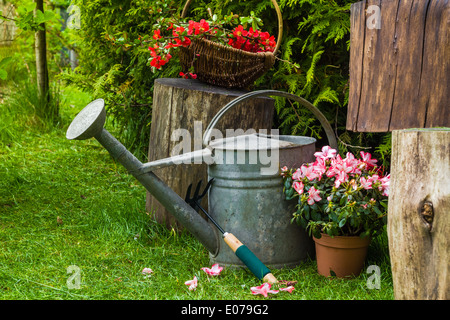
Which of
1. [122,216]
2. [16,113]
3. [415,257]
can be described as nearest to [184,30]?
[122,216]

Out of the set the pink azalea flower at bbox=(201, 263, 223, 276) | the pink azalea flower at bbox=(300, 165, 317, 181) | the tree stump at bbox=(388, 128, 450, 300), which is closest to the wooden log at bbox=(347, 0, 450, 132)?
the pink azalea flower at bbox=(300, 165, 317, 181)

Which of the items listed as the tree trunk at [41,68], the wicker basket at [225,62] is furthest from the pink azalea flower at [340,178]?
the tree trunk at [41,68]

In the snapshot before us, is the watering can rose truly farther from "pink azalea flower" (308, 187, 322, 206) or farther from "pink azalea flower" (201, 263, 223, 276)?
"pink azalea flower" (201, 263, 223, 276)

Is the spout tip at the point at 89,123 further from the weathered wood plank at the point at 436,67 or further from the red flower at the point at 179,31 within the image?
the weathered wood plank at the point at 436,67

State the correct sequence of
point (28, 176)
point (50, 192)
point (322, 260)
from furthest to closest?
point (28, 176), point (50, 192), point (322, 260)

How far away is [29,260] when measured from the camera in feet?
8.46

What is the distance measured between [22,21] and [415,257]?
2379 mm

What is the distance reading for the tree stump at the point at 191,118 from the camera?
2861 millimetres

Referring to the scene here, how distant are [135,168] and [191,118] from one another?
67 cm

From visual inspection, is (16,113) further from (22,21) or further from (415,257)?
(415,257)

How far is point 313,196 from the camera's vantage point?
231 centimetres

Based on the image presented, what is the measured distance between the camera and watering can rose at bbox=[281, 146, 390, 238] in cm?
225

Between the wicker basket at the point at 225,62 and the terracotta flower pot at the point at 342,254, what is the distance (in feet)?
3.54

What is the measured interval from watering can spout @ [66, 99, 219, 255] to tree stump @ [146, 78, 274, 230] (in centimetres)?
47
